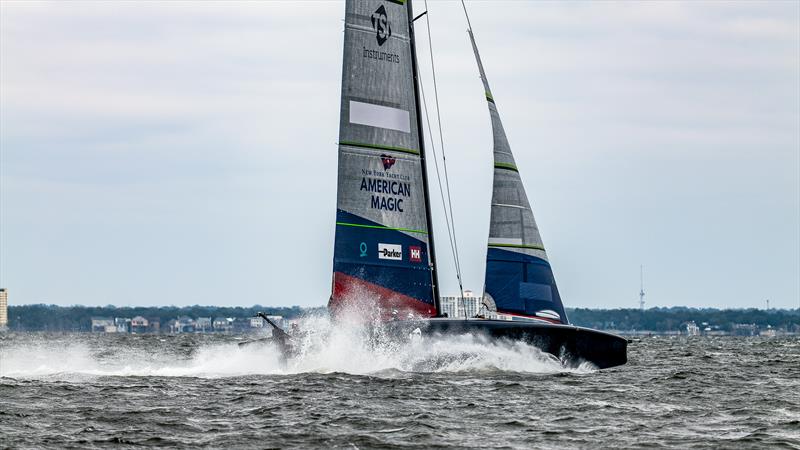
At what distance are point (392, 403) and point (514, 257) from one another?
26.7ft

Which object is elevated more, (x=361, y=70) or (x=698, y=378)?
(x=361, y=70)

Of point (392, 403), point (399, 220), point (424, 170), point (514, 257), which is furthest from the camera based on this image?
point (424, 170)

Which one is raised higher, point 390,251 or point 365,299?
point 390,251

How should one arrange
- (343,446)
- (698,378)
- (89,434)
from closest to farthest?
(343,446)
(89,434)
(698,378)

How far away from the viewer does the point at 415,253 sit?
30.0m

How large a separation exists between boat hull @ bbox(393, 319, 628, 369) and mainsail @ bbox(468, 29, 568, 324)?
1.11m

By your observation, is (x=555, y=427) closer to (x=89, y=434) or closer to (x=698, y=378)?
(x=89, y=434)

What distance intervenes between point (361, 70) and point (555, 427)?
12.1m

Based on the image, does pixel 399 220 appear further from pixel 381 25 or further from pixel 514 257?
pixel 381 25

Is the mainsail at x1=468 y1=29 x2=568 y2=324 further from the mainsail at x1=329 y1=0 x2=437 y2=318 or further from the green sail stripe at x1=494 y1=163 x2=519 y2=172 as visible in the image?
the mainsail at x1=329 y1=0 x2=437 y2=318

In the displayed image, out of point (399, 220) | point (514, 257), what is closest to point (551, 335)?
point (514, 257)

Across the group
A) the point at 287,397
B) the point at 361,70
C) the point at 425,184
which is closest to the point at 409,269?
the point at 425,184

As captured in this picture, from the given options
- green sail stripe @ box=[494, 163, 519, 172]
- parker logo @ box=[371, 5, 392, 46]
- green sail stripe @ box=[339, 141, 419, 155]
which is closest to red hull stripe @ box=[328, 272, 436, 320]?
green sail stripe @ box=[339, 141, 419, 155]

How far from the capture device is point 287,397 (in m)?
23.9
